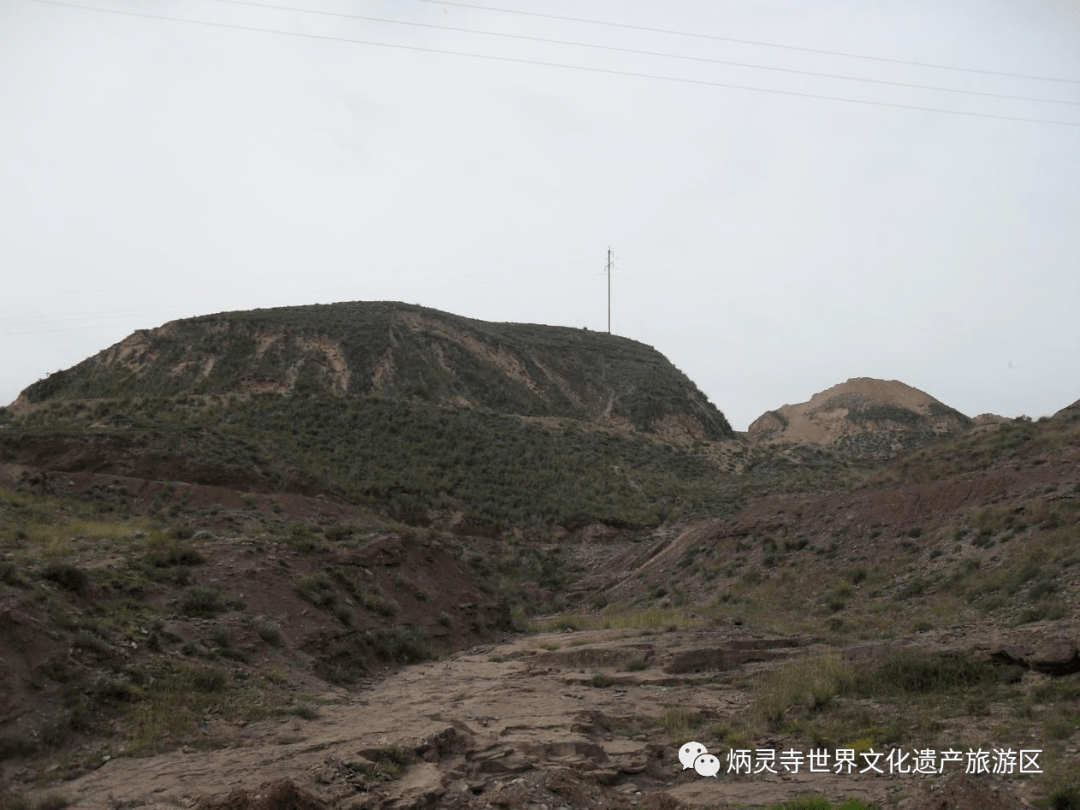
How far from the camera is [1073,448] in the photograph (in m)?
22.1

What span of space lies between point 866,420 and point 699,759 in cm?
6947

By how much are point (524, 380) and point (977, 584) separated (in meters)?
44.4

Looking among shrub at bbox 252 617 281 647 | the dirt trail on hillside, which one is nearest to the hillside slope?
shrub at bbox 252 617 281 647

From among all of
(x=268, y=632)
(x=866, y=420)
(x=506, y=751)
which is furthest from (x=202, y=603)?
(x=866, y=420)

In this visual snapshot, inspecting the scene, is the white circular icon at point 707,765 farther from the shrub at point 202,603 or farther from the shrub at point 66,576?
the shrub at point 66,576

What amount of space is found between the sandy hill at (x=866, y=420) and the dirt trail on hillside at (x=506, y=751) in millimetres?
55962

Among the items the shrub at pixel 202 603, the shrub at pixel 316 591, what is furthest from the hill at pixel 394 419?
the shrub at pixel 202 603

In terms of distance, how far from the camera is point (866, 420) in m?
73.8

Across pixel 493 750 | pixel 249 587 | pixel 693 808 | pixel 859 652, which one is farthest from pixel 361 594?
pixel 693 808

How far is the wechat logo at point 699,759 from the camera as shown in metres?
9.21

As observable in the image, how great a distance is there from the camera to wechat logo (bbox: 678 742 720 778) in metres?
9.21

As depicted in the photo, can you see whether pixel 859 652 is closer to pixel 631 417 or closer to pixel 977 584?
pixel 977 584

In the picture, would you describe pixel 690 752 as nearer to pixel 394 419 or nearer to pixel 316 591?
pixel 316 591

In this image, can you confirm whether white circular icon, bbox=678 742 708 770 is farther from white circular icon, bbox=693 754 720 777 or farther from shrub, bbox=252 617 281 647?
shrub, bbox=252 617 281 647
